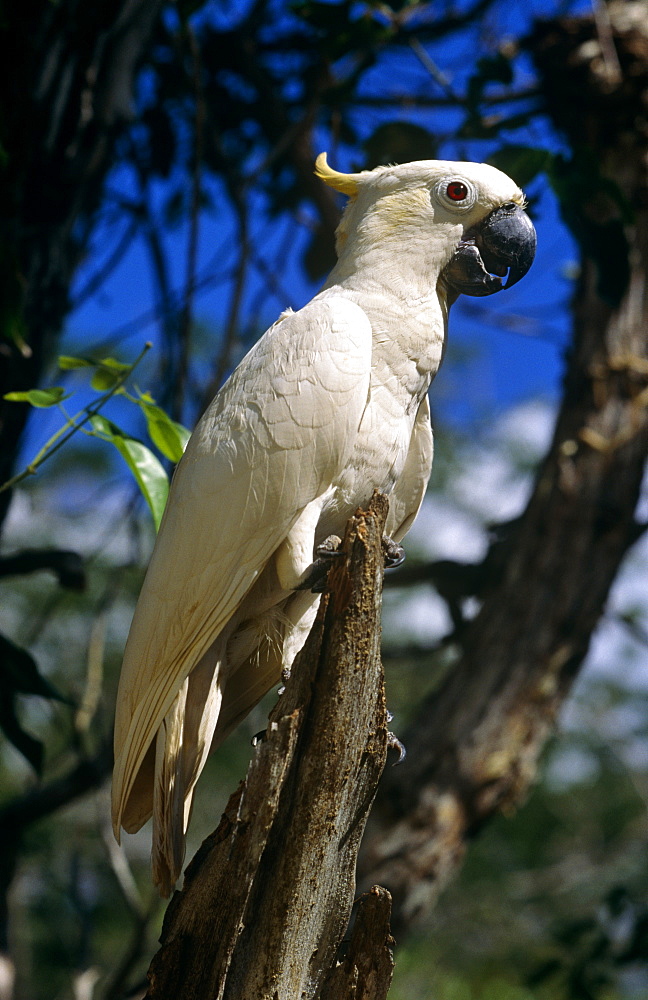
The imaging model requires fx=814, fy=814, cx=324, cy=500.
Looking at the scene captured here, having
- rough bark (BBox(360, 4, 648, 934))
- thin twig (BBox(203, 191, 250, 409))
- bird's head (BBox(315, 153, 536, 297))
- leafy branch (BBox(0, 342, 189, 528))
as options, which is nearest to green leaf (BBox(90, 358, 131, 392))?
leafy branch (BBox(0, 342, 189, 528))

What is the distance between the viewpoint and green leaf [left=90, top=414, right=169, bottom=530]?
6.55 ft

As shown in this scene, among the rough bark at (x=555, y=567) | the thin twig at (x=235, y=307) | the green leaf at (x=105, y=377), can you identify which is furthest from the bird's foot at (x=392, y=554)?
the thin twig at (x=235, y=307)

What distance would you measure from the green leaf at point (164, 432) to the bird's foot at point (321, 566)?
52cm

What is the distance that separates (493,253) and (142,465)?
1.05 meters

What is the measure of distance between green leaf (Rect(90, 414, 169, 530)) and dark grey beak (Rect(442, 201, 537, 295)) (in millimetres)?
900

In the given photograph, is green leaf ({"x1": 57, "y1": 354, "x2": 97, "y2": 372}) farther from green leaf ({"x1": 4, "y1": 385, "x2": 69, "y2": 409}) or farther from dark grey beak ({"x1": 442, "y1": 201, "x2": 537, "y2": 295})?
dark grey beak ({"x1": 442, "y1": 201, "x2": 537, "y2": 295})

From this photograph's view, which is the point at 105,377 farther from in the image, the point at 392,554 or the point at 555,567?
the point at 555,567

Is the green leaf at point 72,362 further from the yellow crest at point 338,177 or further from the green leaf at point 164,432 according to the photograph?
the yellow crest at point 338,177

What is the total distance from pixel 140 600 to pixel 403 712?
182 inches

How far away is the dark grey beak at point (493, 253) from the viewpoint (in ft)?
6.83

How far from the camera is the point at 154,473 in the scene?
6.73 ft

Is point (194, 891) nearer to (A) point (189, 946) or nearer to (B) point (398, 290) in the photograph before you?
(A) point (189, 946)

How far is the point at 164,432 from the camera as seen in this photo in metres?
2.11

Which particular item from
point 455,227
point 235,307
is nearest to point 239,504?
point 455,227
